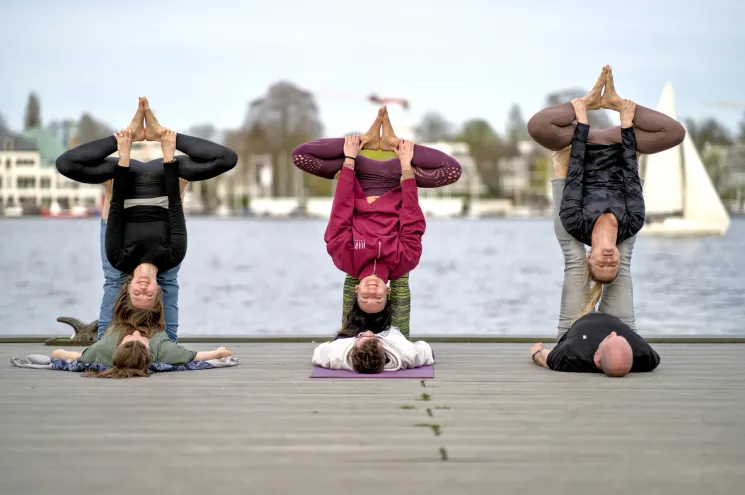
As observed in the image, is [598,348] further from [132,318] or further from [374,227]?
[132,318]

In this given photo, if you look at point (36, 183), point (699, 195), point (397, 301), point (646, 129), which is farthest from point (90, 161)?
point (36, 183)

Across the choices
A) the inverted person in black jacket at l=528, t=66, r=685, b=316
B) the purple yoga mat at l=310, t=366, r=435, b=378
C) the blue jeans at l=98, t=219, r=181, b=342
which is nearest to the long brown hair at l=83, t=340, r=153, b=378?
the blue jeans at l=98, t=219, r=181, b=342

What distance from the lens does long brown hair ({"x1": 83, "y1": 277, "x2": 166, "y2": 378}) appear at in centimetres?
661

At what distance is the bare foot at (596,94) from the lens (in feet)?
24.3

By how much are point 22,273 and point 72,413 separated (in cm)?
4017

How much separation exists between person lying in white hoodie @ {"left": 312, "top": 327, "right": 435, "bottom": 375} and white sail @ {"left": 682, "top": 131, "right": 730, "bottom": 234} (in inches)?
1712

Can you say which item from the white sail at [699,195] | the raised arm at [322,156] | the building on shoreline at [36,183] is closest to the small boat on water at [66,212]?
the building on shoreline at [36,183]

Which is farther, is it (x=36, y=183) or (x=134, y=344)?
(x=36, y=183)

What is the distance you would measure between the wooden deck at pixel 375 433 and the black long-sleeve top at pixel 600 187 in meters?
1.08

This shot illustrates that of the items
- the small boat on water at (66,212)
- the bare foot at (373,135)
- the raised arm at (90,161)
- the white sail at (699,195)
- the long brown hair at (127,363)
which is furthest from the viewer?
the small boat on water at (66,212)

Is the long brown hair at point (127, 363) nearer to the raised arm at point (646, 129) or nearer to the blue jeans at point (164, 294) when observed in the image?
the blue jeans at point (164, 294)

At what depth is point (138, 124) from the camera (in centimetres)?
735

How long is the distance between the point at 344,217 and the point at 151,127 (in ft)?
4.96

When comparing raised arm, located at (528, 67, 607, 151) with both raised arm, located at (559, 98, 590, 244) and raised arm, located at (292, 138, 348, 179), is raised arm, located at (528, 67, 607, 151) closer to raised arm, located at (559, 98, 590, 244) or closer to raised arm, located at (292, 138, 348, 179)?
raised arm, located at (559, 98, 590, 244)
